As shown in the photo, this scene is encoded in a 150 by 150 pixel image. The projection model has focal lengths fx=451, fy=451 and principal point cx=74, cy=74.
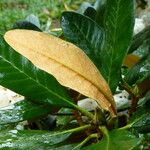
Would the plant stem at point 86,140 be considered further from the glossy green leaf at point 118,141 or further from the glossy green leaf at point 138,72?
the glossy green leaf at point 138,72

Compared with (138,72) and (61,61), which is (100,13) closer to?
(138,72)

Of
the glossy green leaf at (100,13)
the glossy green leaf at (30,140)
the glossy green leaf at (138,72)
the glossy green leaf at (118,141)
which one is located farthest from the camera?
the glossy green leaf at (100,13)

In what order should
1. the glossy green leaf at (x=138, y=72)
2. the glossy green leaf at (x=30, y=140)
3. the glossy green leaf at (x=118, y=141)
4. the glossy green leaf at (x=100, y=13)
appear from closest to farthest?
the glossy green leaf at (x=118, y=141)
the glossy green leaf at (x=30, y=140)
the glossy green leaf at (x=138, y=72)
the glossy green leaf at (x=100, y=13)

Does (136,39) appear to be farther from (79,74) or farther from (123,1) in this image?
(79,74)

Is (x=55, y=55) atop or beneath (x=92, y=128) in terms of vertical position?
atop

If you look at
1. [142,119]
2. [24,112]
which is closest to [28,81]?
[24,112]

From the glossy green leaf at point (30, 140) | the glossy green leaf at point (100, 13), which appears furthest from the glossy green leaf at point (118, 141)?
the glossy green leaf at point (100, 13)

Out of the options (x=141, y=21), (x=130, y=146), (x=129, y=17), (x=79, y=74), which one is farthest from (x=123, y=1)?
(x=141, y=21)
